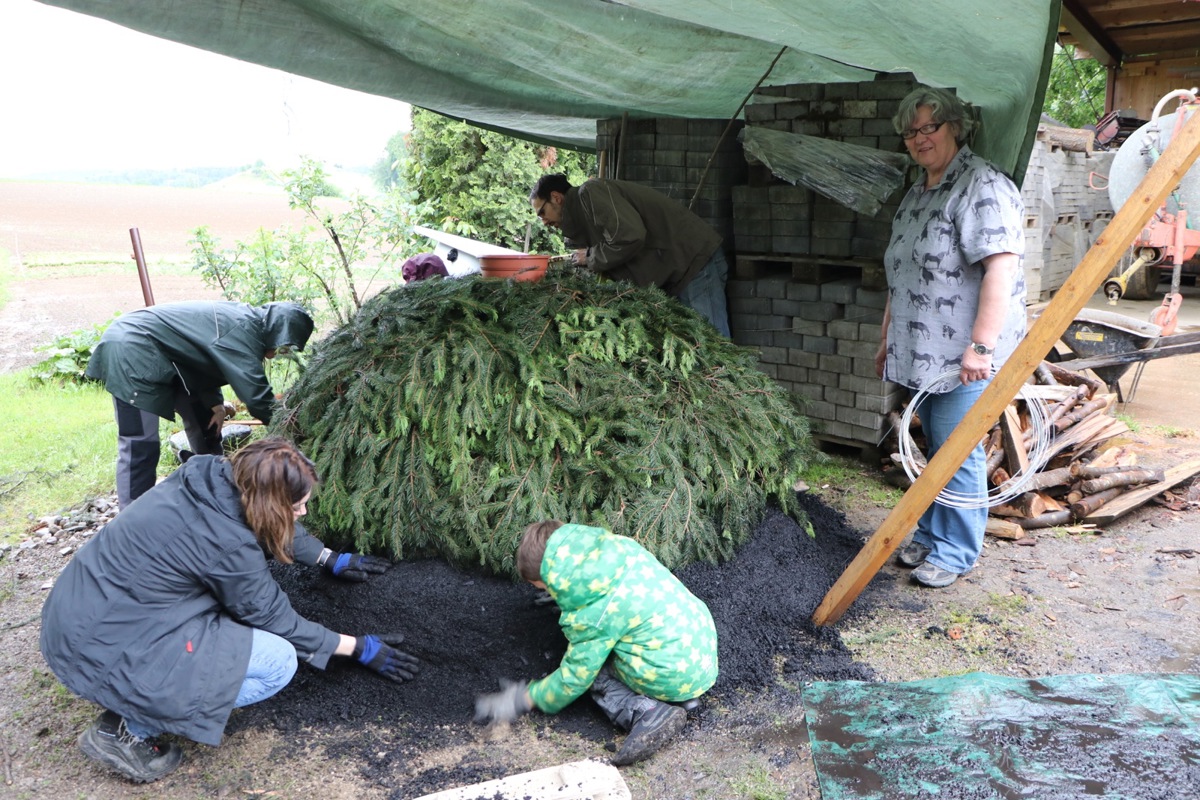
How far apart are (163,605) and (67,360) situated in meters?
6.56

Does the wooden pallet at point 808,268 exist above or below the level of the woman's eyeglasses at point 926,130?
below

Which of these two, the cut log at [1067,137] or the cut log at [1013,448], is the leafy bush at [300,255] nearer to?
the cut log at [1013,448]

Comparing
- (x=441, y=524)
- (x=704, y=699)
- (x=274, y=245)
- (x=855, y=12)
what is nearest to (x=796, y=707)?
(x=704, y=699)

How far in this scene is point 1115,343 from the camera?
5.98 metres

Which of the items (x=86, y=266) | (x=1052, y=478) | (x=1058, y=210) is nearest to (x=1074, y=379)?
(x=1052, y=478)

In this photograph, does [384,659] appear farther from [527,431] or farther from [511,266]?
[511,266]

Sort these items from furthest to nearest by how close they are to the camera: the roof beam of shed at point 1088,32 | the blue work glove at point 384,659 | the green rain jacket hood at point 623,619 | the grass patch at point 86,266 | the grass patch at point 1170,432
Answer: the grass patch at point 86,266 → the grass patch at point 1170,432 → the roof beam of shed at point 1088,32 → the blue work glove at point 384,659 → the green rain jacket hood at point 623,619

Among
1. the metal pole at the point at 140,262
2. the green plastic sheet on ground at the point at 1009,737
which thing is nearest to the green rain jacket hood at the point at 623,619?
the green plastic sheet on ground at the point at 1009,737

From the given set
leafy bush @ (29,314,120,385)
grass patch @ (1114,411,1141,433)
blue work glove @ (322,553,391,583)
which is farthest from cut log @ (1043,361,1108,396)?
leafy bush @ (29,314,120,385)

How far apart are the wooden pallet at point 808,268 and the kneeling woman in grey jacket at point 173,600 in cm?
341

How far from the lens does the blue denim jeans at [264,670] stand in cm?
260

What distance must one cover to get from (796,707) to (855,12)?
97.9 inches

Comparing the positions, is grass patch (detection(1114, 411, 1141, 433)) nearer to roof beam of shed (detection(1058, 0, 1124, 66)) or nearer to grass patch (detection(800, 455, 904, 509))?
grass patch (detection(800, 455, 904, 509))

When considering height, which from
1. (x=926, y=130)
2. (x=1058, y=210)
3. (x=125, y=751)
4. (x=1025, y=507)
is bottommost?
(x=125, y=751)
